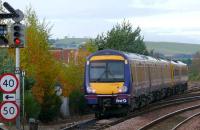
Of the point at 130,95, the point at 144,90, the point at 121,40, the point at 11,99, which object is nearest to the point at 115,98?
the point at 130,95

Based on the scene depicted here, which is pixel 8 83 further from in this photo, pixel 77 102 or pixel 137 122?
pixel 77 102

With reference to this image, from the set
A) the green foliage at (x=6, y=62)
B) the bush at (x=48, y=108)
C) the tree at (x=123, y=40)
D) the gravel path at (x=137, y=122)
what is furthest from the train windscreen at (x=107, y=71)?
the tree at (x=123, y=40)

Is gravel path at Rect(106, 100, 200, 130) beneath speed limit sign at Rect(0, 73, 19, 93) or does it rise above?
beneath

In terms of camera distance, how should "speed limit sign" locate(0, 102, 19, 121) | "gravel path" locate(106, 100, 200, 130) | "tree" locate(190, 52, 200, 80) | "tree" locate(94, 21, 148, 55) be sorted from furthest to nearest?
"tree" locate(190, 52, 200, 80), "tree" locate(94, 21, 148, 55), "gravel path" locate(106, 100, 200, 130), "speed limit sign" locate(0, 102, 19, 121)

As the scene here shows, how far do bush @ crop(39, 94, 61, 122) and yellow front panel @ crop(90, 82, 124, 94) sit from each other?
185 cm

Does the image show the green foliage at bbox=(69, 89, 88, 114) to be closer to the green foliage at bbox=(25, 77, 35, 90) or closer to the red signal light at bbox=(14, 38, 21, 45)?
the green foliage at bbox=(25, 77, 35, 90)

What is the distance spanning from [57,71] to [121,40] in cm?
2461

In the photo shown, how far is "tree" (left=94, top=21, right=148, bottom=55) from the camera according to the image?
4947cm

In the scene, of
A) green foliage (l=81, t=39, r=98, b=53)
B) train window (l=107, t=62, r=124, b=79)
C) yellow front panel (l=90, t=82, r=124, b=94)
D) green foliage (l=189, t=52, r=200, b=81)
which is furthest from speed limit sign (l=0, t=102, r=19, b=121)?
green foliage (l=189, t=52, r=200, b=81)

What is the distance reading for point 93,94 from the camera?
87.7 ft

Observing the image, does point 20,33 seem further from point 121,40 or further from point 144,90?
point 121,40

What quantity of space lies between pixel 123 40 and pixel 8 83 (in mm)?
37920

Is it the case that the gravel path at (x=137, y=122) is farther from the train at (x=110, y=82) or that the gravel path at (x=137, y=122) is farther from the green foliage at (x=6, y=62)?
the green foliage at (x=6, y=62)

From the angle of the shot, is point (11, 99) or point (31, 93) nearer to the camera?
point (11, 99)
